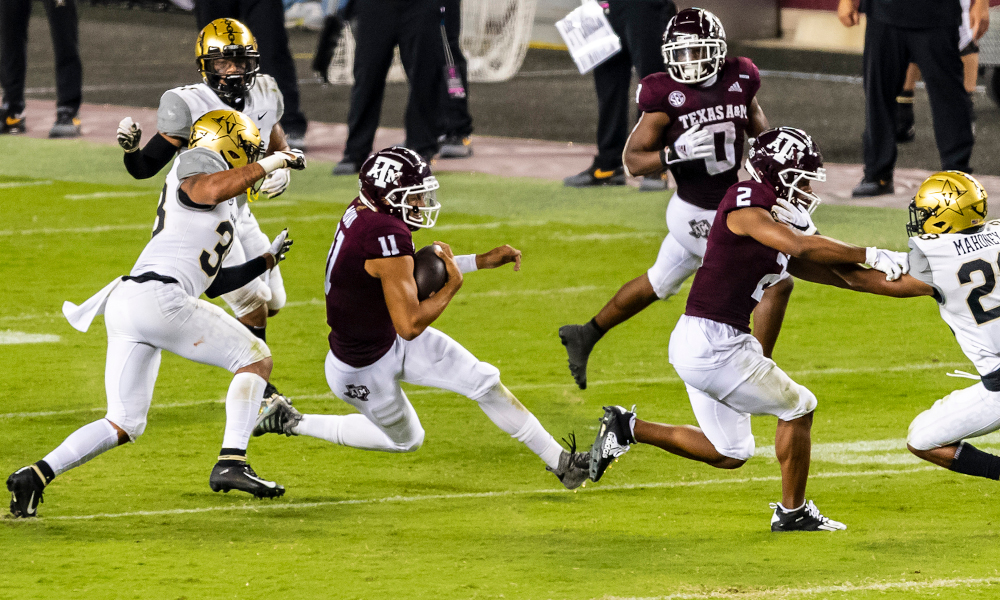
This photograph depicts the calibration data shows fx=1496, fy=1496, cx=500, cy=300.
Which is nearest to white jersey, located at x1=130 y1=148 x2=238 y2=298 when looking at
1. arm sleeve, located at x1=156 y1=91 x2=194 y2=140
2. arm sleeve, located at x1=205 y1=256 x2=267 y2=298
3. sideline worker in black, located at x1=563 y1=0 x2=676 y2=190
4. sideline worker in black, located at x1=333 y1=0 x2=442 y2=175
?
arm sleeve, located at x1=205 y1=256 x2=267 y2=298

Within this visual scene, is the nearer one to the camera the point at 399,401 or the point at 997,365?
the point at 997,365

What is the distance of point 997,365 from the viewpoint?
530cm

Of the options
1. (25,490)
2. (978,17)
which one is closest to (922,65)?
(978,17)

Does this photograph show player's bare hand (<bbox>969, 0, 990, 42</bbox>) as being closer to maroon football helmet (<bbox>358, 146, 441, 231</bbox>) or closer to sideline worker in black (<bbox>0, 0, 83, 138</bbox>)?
maroon football helmet (<bbox>358, 146, 441, 231</bbox>)

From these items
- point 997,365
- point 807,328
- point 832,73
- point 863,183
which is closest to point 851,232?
point 863,183

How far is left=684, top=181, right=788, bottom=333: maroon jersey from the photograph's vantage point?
5270 mm

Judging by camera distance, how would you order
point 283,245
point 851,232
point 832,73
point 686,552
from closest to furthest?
point 686,552, point 283,245, point 851,232, point 832,73

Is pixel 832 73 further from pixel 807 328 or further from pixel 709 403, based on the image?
pixel 709 403

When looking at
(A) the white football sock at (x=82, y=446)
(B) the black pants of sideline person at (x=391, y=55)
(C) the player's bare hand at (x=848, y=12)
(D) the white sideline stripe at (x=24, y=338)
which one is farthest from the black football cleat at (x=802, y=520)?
(B) the black pants of sideline person at (x=391, y=55)

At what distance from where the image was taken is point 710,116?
7012 millimetres

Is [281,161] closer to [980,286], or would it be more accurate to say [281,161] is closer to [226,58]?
[226,58]

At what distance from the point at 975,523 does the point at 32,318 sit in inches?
208

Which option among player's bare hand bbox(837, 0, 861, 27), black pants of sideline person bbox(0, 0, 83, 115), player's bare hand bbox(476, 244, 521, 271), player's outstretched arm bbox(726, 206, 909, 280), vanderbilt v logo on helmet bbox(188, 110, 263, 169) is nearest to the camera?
player's outstretched arm bbox(726, 206, 909, 280)

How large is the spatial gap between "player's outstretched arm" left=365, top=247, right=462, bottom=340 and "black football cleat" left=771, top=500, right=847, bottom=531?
4.52ft
